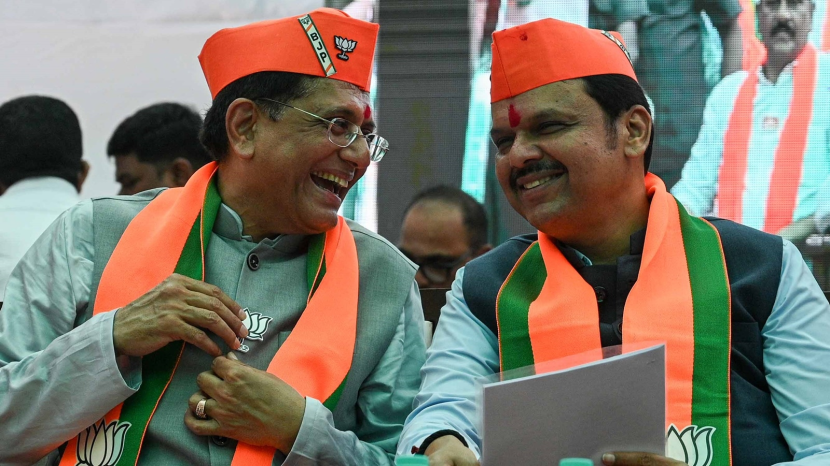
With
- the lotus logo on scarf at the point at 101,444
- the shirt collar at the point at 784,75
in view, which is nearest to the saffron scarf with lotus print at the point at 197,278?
the lotus logo on scarf at the point at 101,444

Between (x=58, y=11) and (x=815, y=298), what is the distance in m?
3.50

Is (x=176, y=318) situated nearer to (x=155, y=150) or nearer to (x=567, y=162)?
(x=567, y=162)

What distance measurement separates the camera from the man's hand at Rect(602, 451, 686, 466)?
1985 millimetres

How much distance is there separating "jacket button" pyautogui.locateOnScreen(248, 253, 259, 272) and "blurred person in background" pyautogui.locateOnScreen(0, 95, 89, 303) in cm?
169

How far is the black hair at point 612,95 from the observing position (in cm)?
269

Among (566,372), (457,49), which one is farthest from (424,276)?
(566,372)

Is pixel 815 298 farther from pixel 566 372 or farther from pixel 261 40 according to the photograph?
pixel 261 40

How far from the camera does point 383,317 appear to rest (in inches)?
109

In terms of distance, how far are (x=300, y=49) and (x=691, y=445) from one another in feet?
4.79

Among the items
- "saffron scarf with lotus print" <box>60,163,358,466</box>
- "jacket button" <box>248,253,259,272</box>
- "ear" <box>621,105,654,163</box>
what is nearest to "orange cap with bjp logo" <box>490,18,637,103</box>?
"ear" <box>621,105,654,163</box>

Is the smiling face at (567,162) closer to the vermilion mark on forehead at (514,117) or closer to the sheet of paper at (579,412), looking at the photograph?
the vermilion mark on forehead at (514,117)

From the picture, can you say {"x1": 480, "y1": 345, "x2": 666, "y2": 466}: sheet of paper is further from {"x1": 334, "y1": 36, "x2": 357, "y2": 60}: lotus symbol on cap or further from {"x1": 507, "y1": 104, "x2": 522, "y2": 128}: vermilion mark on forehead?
{"x1": 334, "y1": 36, "x2": 357, "y2": 60}: lotus symbol on cap

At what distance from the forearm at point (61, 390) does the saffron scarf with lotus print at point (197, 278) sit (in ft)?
0.27

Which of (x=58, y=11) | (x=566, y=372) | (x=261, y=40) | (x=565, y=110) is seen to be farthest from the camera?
(x=58, y=11)
